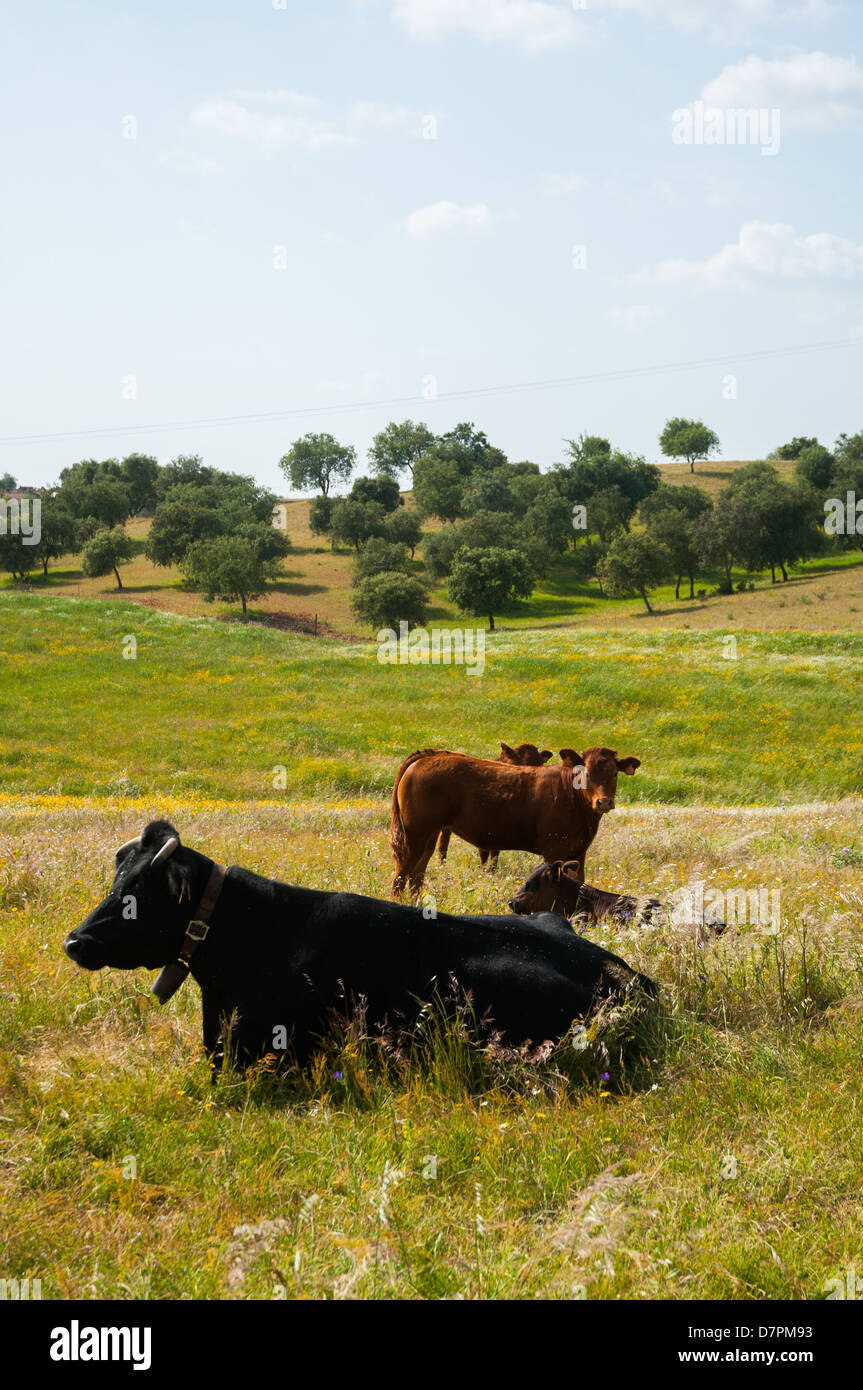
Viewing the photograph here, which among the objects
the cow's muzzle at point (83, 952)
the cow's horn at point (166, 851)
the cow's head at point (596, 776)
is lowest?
the cow's muzzle at point (83, 952)

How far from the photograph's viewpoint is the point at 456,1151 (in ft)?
13.7

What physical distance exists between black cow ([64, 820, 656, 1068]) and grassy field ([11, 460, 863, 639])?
56109 mm

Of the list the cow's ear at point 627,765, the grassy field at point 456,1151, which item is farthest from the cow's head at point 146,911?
the cow's ear at point 627,765

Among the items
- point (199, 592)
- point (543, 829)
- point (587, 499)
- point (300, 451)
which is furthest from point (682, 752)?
point (300, 451)

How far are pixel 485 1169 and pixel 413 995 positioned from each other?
1.20m

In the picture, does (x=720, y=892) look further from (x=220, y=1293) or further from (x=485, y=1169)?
(x=220, y=1293)

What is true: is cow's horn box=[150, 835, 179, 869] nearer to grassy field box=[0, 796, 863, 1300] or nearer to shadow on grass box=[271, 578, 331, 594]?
grassy field box=[0, 796, 863, 1300]

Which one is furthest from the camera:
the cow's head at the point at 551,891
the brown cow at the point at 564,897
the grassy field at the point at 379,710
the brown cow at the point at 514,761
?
the grassy field at the point at 379,710

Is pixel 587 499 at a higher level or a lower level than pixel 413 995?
higher

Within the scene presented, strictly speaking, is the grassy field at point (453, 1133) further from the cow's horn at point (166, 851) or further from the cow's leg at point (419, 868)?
the cow's horn at point (166, 851)

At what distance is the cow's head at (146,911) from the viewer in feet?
16.7

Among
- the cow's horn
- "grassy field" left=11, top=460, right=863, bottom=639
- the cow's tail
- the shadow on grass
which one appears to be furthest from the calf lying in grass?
the shadow on grass

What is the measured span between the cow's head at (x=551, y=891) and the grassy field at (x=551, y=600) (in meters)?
52.8
